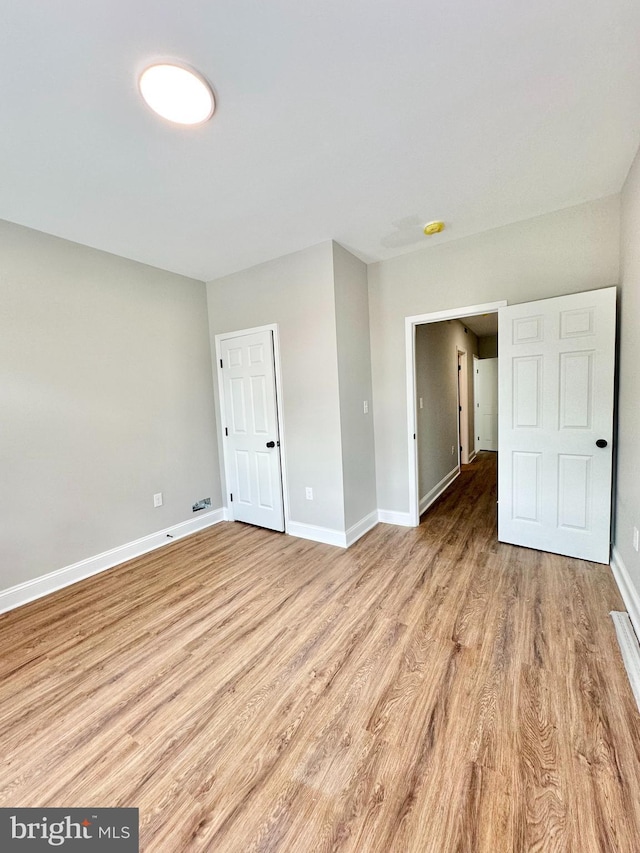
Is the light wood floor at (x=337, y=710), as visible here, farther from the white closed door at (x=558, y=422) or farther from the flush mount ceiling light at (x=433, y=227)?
the flush mount ceiling light at (x=433, y=227)

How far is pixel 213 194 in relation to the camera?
212cm

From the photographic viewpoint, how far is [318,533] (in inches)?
124

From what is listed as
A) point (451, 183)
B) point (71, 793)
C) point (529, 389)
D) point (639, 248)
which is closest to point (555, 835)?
point (71, 793)

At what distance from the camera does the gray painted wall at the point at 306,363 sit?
2.91m

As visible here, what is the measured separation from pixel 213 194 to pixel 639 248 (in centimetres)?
254

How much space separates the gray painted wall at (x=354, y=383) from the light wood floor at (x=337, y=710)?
86 cm

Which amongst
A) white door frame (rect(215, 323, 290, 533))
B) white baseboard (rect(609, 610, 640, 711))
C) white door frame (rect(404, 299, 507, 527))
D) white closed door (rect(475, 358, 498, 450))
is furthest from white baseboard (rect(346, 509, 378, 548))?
white closed door (rect(475, 358, 498, 450))

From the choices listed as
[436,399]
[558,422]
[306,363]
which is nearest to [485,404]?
[436,399]

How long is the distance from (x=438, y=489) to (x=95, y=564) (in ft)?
12.3

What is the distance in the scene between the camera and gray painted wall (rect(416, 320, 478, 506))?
384 cm

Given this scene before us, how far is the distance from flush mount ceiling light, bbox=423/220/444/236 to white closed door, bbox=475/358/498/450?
485 cm

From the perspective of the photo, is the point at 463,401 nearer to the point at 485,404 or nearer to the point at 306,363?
the point at 485,404

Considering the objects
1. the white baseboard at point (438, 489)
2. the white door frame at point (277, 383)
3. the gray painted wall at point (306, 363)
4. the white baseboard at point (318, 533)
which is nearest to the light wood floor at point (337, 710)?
the white baseboard at point (318, 533)

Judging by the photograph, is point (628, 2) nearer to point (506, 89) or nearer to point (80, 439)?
point (506, 89)
